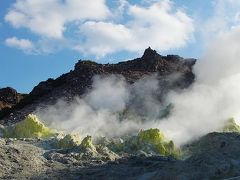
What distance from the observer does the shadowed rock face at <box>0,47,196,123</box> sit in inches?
1156

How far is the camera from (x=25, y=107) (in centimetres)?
2970

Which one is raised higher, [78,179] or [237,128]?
[237,128]

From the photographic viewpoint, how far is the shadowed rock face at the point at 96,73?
96.4 ft

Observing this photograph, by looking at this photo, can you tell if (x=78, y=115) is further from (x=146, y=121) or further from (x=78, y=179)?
(x=78, y=179)

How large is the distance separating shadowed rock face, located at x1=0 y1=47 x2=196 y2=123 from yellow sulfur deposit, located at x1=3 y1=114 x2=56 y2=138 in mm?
9465

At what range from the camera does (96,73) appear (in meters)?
31.2

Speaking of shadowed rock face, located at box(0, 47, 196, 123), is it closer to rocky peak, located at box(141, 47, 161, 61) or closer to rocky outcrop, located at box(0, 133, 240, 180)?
rocky peak, located at box(141, 47, 161, 61)

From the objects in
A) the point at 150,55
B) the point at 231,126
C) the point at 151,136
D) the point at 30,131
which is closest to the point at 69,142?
the point at 151,136

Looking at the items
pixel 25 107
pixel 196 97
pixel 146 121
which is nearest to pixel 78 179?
pixel 146 121

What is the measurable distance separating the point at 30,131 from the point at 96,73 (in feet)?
42.3

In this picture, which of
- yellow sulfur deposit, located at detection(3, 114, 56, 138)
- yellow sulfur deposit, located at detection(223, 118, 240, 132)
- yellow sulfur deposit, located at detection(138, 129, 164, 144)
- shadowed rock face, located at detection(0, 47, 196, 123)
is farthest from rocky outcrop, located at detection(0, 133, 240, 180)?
shadowed rock face, located at detection(0, 47, 196, 123)

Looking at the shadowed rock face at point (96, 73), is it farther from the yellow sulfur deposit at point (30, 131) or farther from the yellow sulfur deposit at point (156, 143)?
the yellow sulfur deposit at point (156, 143)

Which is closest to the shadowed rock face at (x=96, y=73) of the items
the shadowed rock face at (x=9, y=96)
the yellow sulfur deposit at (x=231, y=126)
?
the shadowed rock face at (x=9, y=96)

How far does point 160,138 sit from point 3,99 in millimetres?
25036
